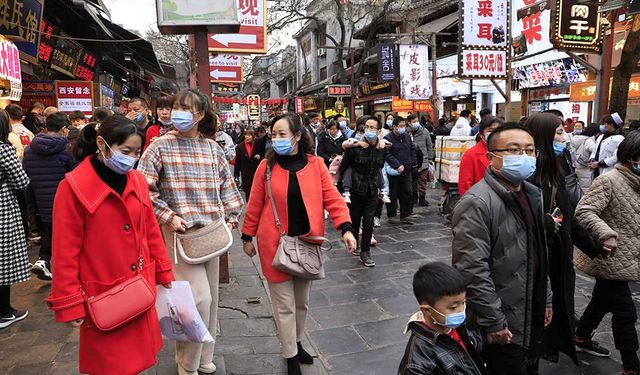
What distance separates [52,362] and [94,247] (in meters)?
1.79

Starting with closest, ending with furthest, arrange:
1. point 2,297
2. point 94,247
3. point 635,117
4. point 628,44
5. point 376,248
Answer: point 94,247
point 2,297
point 376,248
point 628,44
point 635,117

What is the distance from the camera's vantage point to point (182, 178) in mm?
3107

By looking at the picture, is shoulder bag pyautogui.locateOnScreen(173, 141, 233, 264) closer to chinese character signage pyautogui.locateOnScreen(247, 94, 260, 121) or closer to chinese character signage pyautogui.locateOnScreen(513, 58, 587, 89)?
chinese character signage pyautogui.locateOnScreen(513, 58, 587, 89)

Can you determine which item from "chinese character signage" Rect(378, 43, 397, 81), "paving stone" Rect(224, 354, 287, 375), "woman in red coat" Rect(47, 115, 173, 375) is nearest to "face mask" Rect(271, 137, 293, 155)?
"woman in red coat" Rect(47, 115, 173, 375)

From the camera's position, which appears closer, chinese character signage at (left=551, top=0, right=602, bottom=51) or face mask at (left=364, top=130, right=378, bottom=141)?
face mask at (left=364, top=130, right=378, bottom=141)

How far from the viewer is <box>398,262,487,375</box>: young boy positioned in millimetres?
2023

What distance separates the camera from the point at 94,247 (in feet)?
7.52

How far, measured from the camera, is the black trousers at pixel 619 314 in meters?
3.23

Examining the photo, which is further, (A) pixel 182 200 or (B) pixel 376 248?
(B) pixel 376 248

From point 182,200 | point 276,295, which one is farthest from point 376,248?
point 182,200

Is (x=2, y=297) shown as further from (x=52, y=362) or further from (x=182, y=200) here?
(x=182, y=200)

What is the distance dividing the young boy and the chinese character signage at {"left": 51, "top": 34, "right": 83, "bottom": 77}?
35.0 feet

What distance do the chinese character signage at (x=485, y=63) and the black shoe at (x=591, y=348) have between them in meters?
7.92

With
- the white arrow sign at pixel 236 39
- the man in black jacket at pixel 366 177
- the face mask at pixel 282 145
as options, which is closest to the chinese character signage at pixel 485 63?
the white arrow sign at pixel 236 39
